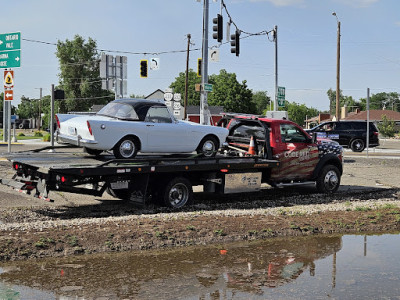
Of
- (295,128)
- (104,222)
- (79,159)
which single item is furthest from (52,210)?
(295,128)

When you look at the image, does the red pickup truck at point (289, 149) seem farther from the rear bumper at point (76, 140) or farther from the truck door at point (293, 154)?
the rear bumper at point (76, 140)

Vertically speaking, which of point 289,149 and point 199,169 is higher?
point 289,149

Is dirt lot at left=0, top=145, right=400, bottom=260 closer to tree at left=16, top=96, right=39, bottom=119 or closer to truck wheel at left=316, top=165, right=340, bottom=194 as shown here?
truck wheel at left=316, top=165, right=340, bottom=194

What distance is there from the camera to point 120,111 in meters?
11.3

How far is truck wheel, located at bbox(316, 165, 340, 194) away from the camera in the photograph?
13.8 metres

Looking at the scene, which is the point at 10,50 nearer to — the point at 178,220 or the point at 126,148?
the point at 126,148

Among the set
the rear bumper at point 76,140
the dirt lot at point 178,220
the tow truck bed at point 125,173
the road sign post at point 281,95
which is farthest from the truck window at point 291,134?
the road sign post at point 281,95

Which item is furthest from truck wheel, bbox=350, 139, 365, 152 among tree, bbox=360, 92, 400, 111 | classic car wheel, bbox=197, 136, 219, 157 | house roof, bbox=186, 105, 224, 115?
tree, bbox=360, 92, 400, 111

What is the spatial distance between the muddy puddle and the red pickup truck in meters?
4.78

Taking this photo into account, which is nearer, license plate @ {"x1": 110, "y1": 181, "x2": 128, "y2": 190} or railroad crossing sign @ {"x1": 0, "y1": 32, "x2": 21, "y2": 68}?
license plate @ {"x1": 110, "y1": 181, "x2": 128, "y2": 190}

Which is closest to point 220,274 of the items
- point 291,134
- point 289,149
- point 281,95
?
point 289,149

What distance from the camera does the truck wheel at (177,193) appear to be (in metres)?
11.0

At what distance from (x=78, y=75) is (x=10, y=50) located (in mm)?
67184

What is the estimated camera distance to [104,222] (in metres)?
9.10
